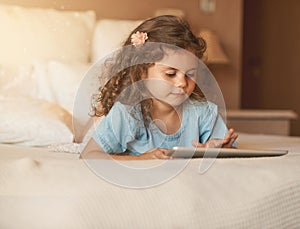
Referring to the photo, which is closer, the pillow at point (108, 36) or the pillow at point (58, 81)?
the pillow at point (58, 81)

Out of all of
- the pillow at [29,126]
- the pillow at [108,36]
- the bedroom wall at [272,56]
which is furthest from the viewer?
the bedroom wall at [272,56]

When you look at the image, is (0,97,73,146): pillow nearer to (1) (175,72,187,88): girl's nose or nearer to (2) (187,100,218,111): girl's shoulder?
(2) (187,100,218,111): girl's shoulder

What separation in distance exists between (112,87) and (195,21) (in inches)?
79.0

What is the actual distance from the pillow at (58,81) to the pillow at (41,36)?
0.10 m

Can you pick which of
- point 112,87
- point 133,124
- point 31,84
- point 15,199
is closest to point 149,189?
point 15,199

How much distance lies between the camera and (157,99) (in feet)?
6.28

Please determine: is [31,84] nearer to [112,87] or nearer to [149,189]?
[112,87]

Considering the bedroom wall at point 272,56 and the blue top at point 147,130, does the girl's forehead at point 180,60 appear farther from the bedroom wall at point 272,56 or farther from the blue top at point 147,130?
the bedroom wall at point 272,56

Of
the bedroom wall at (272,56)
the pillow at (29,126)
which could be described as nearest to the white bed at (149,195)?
the pillow at (29,126)

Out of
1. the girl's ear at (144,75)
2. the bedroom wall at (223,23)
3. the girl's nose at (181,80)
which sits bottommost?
the bedroom wall at (223,23)

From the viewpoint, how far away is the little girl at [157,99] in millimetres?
1826

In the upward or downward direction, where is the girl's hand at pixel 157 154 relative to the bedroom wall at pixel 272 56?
upward

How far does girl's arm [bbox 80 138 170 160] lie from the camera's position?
1592 mm

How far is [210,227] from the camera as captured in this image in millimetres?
1249
